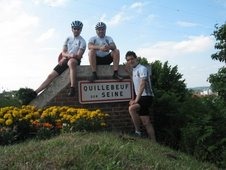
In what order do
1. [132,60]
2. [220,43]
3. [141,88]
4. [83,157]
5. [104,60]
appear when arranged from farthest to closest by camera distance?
1. [220,43]
2. [104,60]
3. [132,60]
4. [141,88]
5. [83,157]

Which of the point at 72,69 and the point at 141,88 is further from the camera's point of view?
the point at 72,69

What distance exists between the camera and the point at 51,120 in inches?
371

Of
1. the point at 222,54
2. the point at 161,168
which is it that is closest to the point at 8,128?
the point at 161,168

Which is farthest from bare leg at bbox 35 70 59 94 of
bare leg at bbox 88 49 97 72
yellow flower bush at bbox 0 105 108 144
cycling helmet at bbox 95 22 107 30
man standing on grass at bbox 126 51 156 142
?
man standing on grass at bbox 126 51 156 142

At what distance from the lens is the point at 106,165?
19.7 ft

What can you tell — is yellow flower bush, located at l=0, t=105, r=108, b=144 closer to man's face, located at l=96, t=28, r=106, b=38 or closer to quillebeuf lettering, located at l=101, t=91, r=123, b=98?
quillebeuf lettering, located at l=101, t=91, r=123, b=98

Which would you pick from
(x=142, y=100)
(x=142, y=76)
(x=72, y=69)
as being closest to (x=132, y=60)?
(x=142, y=76)

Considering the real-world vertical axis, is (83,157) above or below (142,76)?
below

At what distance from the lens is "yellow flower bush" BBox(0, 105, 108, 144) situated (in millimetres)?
8918

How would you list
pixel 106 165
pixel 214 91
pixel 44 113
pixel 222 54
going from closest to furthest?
pixel 106 165 < pixel 44 113 < pixel 214 91 < pixel 222 54

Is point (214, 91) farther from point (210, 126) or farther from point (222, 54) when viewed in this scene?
point (210, 126)

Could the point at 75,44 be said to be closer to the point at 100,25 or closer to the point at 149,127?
the point at 100,25

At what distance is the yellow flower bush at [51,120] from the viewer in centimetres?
892

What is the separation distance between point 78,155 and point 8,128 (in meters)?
2.78
